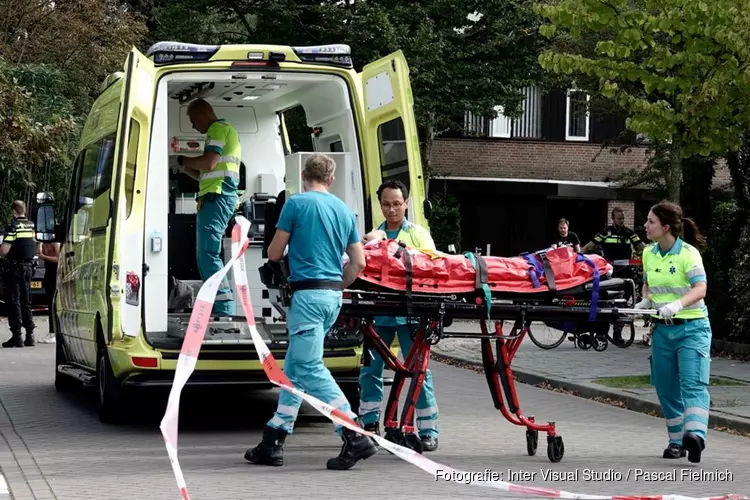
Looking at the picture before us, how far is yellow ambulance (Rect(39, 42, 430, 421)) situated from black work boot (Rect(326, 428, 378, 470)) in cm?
142

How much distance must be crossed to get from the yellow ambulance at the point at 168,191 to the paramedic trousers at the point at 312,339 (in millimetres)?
1374

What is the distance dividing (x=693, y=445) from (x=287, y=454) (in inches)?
107

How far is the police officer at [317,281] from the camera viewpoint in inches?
320

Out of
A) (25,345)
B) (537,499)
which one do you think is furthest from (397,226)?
(25,345)

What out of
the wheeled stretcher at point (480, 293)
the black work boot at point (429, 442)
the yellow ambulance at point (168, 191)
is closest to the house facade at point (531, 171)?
the yellow ambulance at point (168, 191)

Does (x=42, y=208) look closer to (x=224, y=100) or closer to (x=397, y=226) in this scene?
(x=224, y=100)

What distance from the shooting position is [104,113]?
35.9ft

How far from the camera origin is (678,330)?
904cm

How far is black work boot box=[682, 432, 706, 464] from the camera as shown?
8836mm

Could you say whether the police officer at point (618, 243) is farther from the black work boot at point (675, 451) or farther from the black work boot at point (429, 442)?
the black work boot at point (429, 442)

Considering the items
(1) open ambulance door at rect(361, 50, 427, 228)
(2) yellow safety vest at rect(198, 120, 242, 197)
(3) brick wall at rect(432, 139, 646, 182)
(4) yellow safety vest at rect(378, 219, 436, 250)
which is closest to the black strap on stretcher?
(4) yellow safety vest at rect(378, 219, 436, 250)

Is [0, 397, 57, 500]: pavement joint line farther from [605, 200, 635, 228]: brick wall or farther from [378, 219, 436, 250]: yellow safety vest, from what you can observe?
[605, 200, 635, 228]: brick wall

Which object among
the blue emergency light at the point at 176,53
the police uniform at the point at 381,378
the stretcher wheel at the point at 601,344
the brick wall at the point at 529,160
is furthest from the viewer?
the brick wall at the point at 529,160

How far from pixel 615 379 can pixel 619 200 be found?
2356 cm
